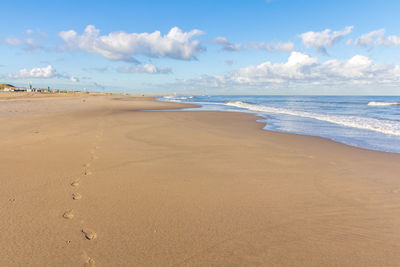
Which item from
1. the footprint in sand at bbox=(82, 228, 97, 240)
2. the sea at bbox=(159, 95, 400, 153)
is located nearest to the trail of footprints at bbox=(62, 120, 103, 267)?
the footprint in sand at bbox=(82, 228, 97, 240)

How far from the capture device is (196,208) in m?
4.27

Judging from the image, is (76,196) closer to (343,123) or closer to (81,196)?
(81,196)

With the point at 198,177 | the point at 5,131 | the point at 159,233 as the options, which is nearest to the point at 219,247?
the point at 159,233

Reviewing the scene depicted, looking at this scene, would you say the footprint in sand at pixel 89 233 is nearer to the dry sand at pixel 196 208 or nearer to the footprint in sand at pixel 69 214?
the dry sand at pixel 196 208

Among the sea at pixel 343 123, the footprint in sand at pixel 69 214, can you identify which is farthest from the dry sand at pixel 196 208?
the sea at pixel 343 123

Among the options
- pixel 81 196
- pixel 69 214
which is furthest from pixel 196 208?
pixel 81 196

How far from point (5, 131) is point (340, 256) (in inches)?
560

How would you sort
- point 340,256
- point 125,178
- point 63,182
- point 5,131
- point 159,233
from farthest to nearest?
point 5,131
point 125,178
point 63,182
point 159,233
point 340,256

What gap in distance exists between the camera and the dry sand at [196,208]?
3086 millimetres

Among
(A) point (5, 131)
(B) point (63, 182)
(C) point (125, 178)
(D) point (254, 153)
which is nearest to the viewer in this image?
(B) point (63, 182)

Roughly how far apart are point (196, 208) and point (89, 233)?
1768mm

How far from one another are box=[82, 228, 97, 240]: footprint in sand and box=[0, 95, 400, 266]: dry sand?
28 mm

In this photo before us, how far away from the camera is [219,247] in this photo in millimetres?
3221

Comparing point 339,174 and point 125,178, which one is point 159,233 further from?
point 339,174
